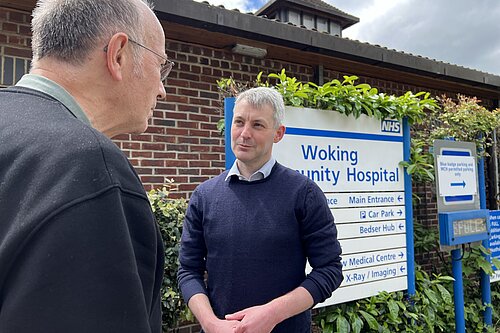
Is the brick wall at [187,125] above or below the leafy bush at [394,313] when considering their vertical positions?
above

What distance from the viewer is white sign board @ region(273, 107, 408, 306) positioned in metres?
2.99

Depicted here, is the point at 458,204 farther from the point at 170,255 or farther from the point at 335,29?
the point at 335,29

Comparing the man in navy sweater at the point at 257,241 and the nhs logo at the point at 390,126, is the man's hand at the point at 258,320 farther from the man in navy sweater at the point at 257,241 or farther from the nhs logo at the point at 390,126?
A: the nhs logo at the point at 390,126

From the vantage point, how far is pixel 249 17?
388 cm

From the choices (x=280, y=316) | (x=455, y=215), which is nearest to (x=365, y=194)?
(x=455, y=215)

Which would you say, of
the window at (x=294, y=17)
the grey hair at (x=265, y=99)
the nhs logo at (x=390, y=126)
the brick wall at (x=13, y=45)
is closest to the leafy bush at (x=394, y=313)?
the nhs logo at (x=390, y=126)

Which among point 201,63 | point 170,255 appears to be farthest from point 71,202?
point 201,63

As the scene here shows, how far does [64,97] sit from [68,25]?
18 centimetres

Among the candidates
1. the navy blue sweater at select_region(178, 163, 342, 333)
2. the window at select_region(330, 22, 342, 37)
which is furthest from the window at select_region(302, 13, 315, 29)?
the navy blue sweater at select_region(178, 163, 342, 333)

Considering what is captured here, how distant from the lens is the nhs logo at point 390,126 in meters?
3.48

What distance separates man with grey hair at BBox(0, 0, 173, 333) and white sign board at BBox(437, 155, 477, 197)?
11.3 ft

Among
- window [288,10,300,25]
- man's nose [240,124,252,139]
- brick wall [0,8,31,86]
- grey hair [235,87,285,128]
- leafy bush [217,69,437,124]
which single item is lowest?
man's nose [240,124,252,139]

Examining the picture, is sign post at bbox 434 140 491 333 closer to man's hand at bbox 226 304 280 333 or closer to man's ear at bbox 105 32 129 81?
man's hand at bbox 226 304 280 333

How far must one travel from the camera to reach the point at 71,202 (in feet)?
2.31
